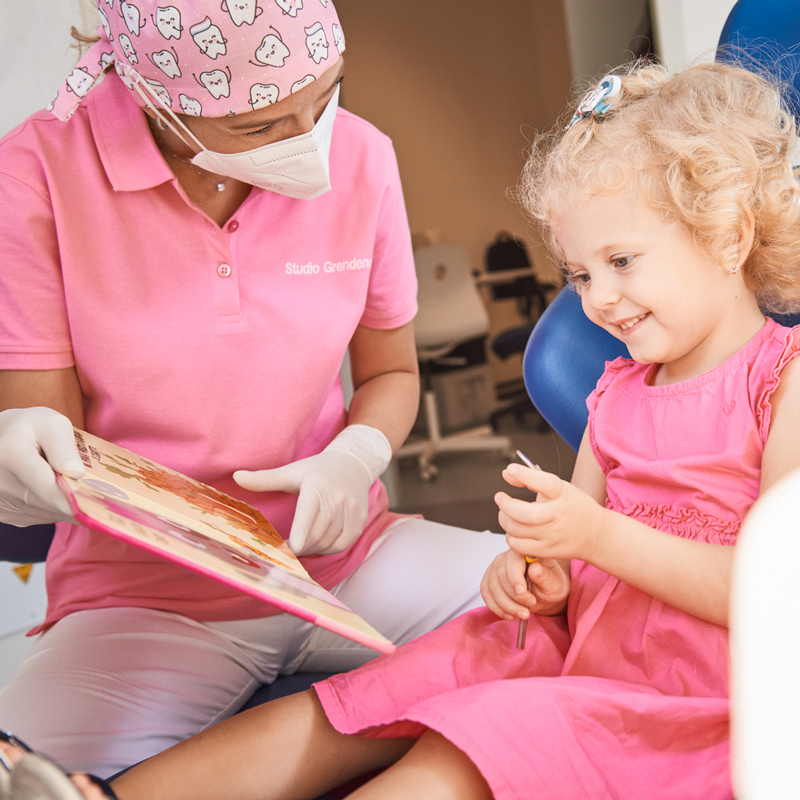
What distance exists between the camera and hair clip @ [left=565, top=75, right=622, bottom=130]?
86 centimetres

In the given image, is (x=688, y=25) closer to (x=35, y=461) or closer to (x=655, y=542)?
(x=655, y=542)

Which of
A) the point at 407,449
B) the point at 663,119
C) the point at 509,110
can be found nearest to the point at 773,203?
the point at 663,119

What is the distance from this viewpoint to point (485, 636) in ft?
2.59

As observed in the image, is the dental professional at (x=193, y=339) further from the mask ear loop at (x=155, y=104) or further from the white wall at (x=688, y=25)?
the white wall at (x=688, y=25)

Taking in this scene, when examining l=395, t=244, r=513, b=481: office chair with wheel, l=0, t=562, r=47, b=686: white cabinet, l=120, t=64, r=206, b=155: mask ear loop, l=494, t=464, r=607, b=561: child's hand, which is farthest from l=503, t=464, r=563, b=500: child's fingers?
l=395, t=244, r=513, b=481: office chair with wheel

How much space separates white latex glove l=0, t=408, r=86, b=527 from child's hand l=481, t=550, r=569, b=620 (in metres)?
0.42

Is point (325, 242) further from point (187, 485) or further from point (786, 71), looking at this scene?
point (786, 71)

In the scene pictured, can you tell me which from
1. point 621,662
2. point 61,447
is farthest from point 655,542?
point 61,447

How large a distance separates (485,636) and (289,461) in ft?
1.39

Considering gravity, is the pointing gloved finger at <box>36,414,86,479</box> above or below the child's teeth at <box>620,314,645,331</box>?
above

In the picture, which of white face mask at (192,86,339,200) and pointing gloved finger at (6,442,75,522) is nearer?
pointing gloved finger at (6,442,75,522)

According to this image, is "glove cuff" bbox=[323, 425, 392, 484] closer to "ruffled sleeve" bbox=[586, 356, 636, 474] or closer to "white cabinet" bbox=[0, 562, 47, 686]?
"ruffled sleeve" bbox=[586, 356, 636, 474]

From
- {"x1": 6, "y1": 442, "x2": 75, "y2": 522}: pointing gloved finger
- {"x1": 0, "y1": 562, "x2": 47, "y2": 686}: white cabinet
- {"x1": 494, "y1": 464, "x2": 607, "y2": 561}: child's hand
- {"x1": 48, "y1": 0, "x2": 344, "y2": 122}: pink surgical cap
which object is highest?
{"x1": 48, "y1": 0, "x2": 344, "y2": 122}: pink surgical cap

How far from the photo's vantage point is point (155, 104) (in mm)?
896
